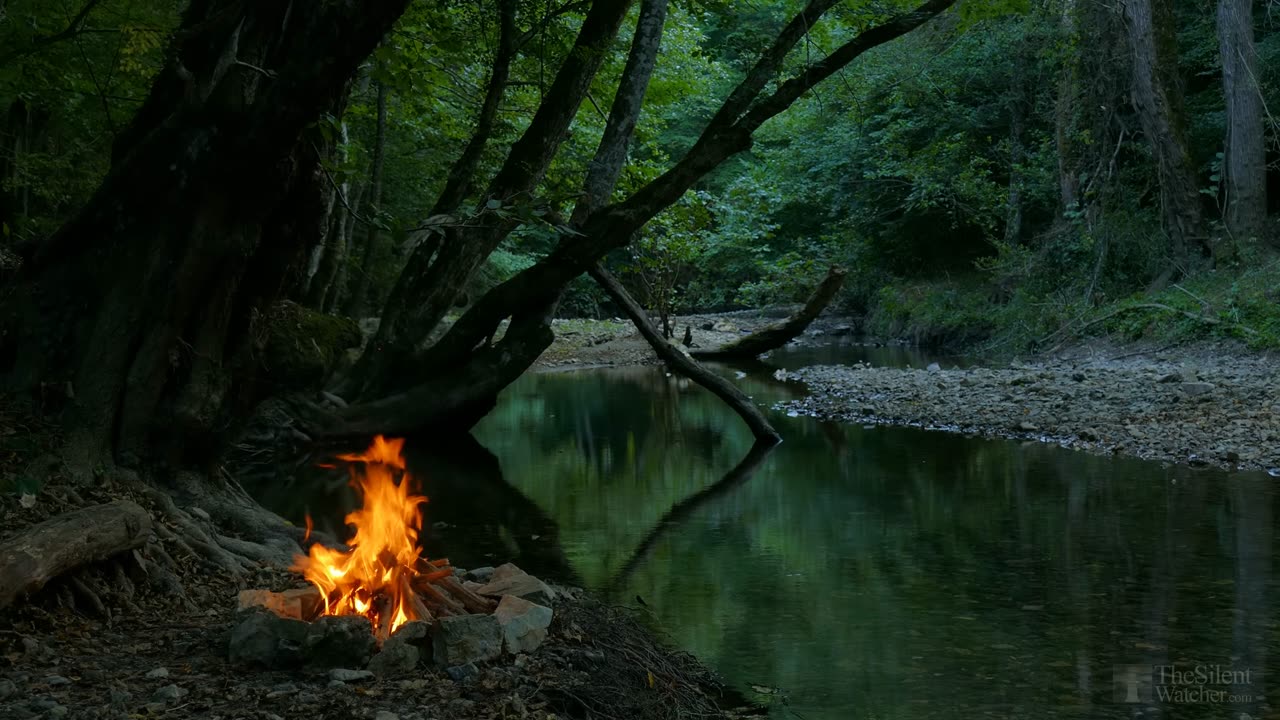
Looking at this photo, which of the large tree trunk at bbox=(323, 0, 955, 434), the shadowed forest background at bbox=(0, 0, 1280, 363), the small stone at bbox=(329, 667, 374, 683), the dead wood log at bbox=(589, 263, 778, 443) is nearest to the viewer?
the small stone at bbox=(329, 667, 374, 683)

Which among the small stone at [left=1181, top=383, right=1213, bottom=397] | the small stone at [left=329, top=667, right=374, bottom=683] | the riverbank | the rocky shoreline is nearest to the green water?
the rocky shoreline

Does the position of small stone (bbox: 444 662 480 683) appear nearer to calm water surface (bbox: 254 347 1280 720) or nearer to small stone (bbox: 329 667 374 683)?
small stone (bbox: 329 667 374 683)

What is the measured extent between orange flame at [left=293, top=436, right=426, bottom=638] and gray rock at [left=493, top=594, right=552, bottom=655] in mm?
379

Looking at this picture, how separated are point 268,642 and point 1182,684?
13.6 ft

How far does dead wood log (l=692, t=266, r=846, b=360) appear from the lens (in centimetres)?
2288

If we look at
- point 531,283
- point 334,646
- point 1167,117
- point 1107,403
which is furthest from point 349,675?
point 1167,117

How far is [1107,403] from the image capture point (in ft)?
45.1

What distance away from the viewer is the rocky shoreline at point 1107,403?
1149cm

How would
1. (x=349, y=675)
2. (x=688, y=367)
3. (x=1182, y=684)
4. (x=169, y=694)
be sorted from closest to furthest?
1. (x=169, y=694)
2. (x=349, y=675)
3. (x=1182, y=684)
4. (x=688, y=367)

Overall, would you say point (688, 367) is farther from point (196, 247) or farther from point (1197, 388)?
point (196, 247)

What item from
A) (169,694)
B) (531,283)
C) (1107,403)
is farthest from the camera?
(1107,403)

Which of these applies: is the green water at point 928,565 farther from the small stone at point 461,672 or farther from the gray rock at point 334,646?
the gray rock at point 334,646

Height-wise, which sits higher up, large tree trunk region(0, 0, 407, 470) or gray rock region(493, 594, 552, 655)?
large tree trunk region(0, 0, 407, 470)

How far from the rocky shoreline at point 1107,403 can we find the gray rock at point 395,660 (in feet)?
28.1
